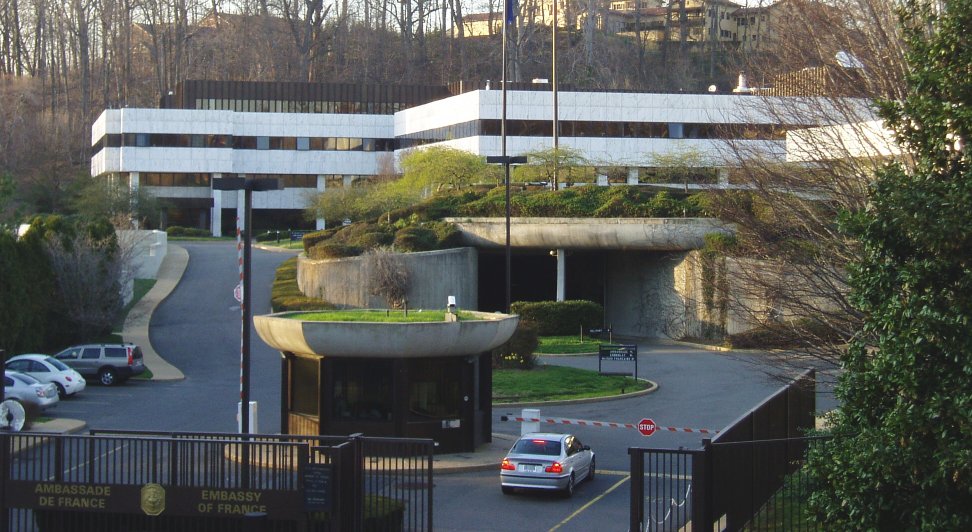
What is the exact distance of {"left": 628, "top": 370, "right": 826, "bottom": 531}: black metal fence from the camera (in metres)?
11.8

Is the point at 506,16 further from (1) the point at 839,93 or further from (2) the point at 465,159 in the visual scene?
(1) the point at 839,93

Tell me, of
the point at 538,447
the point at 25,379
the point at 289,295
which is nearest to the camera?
the point at 538,447

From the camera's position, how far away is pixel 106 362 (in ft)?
113

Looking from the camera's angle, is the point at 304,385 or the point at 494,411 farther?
the point at 494,411

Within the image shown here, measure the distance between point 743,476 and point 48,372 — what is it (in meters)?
24.1

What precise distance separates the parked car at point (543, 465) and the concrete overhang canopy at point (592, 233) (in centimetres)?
2555

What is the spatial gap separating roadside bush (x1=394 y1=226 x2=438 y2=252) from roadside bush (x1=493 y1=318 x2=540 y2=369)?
12946 mm

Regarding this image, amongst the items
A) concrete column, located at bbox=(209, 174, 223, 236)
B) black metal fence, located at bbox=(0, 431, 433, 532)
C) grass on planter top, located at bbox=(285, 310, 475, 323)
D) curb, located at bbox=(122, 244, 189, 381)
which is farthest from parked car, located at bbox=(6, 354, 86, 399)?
concrete column, located at bbox=(209, 174, 223, 236)

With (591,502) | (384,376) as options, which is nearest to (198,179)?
(384,376)

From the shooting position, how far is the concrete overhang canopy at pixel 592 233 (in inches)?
1784

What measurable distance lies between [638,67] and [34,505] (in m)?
97.9

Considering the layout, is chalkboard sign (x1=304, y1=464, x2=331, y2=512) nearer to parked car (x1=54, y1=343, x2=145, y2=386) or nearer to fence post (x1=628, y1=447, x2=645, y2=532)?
fence post (x1=628, y1=447, x2=645, y2=532)

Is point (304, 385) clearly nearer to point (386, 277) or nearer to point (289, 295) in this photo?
point (386, 277)

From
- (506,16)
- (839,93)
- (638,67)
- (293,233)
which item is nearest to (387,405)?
(839,93)
